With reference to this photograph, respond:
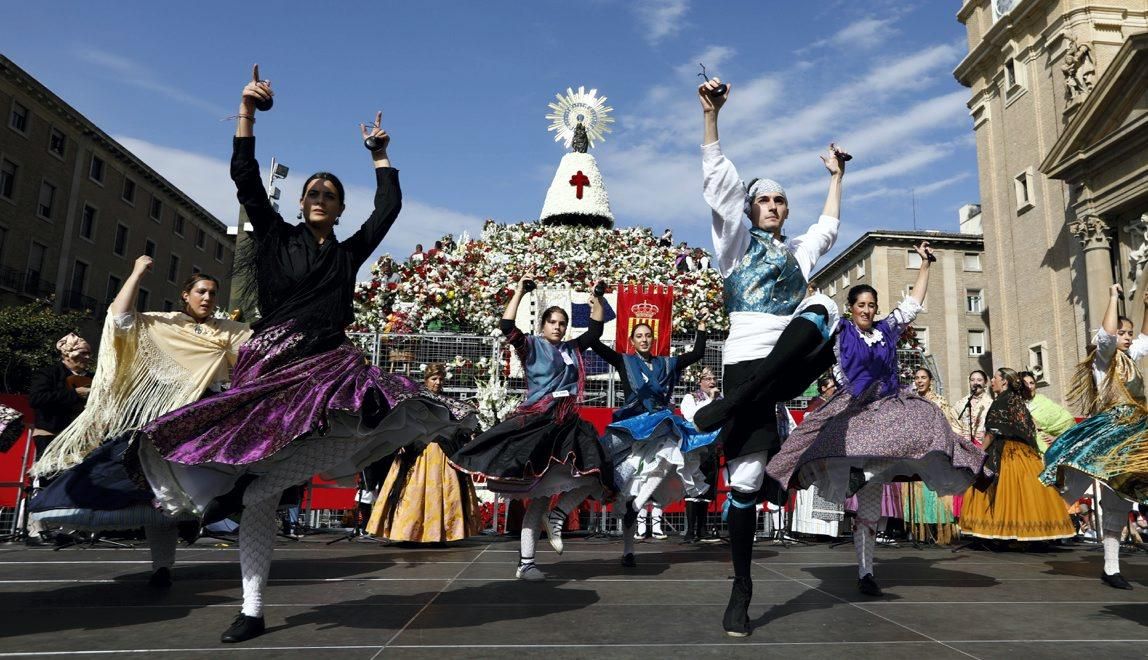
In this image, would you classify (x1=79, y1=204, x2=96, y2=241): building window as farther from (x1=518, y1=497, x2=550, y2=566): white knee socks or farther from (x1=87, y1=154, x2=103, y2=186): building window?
(x1=518, y1=497, x2=550, y2=566): white knee socks

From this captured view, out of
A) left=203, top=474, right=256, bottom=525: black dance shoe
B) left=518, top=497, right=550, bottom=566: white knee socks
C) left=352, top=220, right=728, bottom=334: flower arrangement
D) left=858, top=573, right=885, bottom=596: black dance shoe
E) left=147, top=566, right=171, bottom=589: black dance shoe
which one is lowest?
left=147, top=566, right=171, bottom=589: black dance shoe

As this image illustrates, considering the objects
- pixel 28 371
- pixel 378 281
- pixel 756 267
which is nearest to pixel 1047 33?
pixel 378 281

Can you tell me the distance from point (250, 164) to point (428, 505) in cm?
483

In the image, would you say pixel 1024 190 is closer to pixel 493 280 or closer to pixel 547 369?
pixel 493 280

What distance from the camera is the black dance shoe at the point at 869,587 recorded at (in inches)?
158

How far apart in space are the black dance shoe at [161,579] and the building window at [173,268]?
4466 centimetres

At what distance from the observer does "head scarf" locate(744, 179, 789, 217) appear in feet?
12.8

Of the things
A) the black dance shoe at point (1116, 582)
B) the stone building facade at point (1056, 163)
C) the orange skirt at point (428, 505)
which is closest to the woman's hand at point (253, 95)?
the orange skirt at point (428, 505)

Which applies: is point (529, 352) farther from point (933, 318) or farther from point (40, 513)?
point (933, 318)

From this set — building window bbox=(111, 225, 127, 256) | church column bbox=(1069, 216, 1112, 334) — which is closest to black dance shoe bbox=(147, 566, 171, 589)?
church column bbox=(1069, 216, 1112, 334)

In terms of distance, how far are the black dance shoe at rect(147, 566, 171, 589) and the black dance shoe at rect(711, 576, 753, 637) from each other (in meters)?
3.19

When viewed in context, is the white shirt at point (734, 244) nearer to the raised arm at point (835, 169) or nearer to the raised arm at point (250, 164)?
the raised arm at point (835, 169)

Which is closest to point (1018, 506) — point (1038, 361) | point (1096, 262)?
point (1096, 262)

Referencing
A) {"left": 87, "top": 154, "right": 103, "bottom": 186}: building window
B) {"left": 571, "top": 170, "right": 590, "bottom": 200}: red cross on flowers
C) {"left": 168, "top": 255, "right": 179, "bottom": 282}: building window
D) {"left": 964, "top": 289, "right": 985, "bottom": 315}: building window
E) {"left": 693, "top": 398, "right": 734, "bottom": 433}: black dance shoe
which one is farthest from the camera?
{"left": 964, "top": 289, "right": 985, "bottom": 315}: building window
